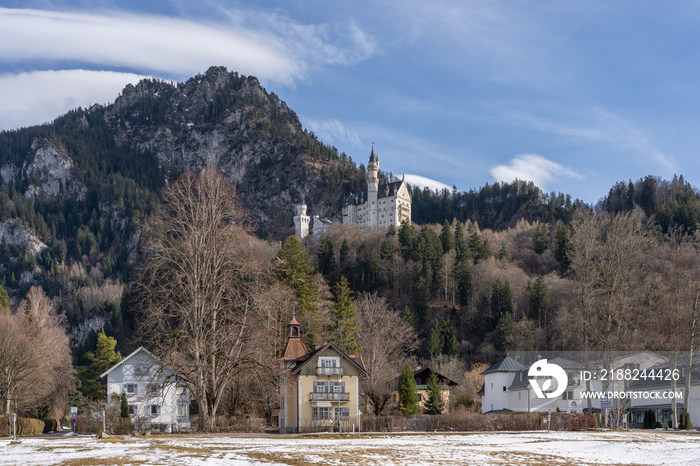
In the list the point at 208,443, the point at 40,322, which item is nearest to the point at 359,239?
the point at 40,322

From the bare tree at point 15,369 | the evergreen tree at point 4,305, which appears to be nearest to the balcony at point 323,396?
the bare tree at point 15,369

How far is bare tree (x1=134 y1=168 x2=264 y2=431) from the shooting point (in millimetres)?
37625

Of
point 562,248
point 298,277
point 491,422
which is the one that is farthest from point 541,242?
point 491,422

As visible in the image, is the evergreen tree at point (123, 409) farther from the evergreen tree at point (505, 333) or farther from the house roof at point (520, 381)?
the evergreen tree at point (505, 333)

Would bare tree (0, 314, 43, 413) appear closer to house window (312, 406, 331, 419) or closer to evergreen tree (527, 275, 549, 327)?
house window (312, 406, 331, 419)

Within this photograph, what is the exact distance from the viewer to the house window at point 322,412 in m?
53.4

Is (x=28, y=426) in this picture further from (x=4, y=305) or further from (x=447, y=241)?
(x=447, y=241)

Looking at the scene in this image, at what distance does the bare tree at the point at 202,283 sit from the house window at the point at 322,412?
14.2m

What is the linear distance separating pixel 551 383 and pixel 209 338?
38611 mm

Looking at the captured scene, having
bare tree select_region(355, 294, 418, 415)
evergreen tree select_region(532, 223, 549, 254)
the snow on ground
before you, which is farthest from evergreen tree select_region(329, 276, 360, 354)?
evergreen tree select_region(532, 223, 549, 254)

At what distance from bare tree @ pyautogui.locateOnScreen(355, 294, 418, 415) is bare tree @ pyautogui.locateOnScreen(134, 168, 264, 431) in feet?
84.9

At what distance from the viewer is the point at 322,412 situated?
5369 centimetres

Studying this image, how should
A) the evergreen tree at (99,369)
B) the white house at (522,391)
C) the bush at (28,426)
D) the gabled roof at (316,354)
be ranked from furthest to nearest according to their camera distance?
the evergreen tree at (99,369)
the white house at (522,391)
the gabled roof at (316,354)
the bush at (28,426)

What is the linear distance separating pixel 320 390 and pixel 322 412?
5.44 ft
